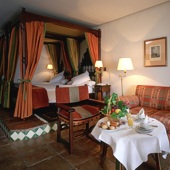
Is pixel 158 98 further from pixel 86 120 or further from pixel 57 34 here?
pixel 57 34

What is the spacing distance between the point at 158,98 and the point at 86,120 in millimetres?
1550

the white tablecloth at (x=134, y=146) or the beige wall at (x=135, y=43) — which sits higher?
the beige wall at (x=135, y=43)

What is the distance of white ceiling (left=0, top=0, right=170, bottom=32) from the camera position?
9.75 feet

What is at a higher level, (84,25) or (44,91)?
(84,25)

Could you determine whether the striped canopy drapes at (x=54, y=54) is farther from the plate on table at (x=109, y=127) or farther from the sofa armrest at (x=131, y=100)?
the plate on table at (x=109, y=127)

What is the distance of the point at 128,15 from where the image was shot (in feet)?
12.1

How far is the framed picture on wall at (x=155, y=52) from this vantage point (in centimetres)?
309

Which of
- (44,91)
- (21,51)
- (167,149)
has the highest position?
(21,51)

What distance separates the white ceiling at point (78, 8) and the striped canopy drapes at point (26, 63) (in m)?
0.41

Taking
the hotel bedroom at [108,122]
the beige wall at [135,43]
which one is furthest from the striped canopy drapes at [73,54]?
the beige wall at [135,43]

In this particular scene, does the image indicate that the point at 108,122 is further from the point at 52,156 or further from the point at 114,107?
the point at 52,156

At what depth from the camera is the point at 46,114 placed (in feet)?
11.6

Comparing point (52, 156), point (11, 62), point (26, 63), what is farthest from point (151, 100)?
point (11, 62)

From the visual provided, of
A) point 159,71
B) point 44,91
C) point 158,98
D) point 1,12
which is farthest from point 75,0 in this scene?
point 158,98
